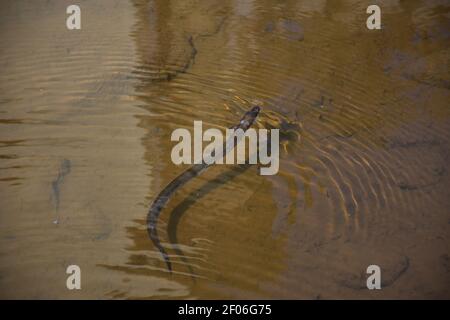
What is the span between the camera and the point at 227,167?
3383mm

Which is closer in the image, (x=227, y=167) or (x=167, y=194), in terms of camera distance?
(x=167, y=194)

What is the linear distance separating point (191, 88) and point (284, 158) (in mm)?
1062

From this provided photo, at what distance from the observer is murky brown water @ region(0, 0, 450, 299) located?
2.86 m

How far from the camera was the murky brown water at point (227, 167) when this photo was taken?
2863 mm

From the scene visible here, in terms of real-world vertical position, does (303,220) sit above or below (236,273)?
above

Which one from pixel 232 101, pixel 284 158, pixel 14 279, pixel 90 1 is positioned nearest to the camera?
pixel 14 279

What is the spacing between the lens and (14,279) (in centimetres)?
272

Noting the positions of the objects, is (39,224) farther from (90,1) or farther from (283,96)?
(90,1)

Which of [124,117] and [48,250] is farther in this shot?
[124,117]

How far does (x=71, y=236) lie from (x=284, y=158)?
1628 millimetres

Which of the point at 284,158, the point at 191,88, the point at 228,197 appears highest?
the point at 191,88

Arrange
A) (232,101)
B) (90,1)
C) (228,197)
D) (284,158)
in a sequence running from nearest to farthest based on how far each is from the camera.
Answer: (228,197), (284,158), (232,101), (90,1)

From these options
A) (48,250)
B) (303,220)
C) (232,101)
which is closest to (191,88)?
(232,101)

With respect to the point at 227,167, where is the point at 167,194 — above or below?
below
